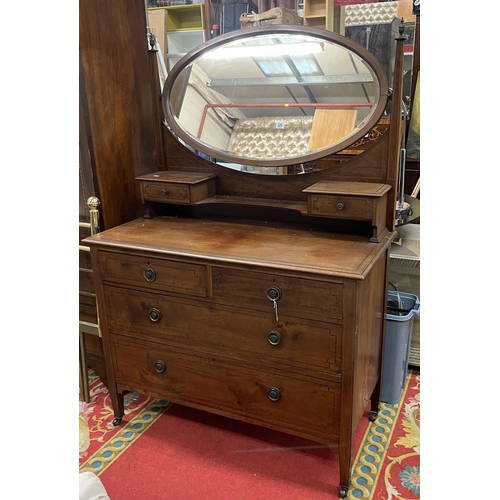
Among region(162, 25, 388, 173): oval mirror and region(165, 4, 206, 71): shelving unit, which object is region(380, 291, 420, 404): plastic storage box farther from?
region(165, 4, 206, 71): shelving unit

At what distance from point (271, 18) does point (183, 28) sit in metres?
0.39

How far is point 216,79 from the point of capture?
198 centimetres

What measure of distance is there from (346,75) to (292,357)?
1.05 m

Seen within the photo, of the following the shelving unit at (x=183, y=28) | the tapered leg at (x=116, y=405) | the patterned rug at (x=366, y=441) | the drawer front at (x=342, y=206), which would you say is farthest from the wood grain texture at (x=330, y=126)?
the tapered leg at (x=116, y=405)

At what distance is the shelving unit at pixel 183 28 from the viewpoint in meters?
1.96

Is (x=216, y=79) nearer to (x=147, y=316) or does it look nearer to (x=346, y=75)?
(x=346, y=75)

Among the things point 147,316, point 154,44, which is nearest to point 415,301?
point 147,316

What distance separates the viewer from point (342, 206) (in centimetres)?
172

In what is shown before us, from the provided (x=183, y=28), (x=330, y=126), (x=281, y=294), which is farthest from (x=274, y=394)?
(x=183, y=28)

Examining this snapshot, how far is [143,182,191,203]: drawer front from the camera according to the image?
1983 millimetres

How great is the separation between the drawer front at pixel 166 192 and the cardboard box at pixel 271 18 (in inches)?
26.8

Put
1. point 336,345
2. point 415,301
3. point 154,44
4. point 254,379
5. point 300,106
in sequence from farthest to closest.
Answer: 1. point 415,301
2. point 154,44
3. point 300,106
4. point 254,379
5. point 336,345

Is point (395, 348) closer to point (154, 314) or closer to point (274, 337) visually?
point (274, 337)

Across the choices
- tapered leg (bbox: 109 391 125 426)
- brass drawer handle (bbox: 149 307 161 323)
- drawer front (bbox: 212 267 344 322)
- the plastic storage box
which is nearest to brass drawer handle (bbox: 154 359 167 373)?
brass drawer handle (bbox: 149 307 161 323)
